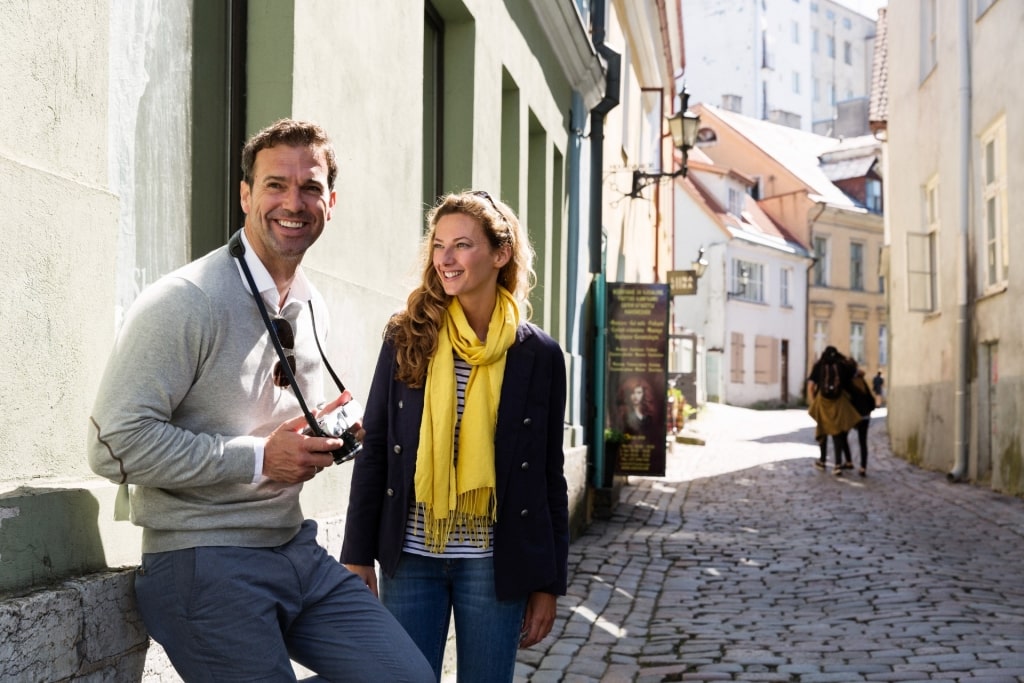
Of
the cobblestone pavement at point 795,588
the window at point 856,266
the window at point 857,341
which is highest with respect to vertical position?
the window at point 856,266

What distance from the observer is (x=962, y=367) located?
15.7m

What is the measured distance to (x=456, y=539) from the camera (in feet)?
10.3

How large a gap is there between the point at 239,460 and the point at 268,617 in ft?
1.12

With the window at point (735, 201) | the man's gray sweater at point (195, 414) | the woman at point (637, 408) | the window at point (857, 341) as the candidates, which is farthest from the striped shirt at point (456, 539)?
the window at point (857, 341)

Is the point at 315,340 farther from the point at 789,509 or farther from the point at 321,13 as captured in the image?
the point at 789,509

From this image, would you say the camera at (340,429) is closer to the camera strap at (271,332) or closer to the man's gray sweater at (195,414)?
the camera strap at (271,332)

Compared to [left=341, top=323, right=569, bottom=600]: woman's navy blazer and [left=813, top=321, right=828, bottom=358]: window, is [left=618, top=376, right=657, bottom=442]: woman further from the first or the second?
[left=813, top=321, right=828, bottom=358]: window

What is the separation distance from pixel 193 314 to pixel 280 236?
0.34 m

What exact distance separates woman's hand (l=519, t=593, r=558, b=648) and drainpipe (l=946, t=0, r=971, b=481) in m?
13.4

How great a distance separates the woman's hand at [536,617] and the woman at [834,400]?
43.9 ft

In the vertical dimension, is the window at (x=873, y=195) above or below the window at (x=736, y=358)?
above

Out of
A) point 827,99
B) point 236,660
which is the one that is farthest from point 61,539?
point 827,99

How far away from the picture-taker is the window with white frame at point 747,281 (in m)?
41.3

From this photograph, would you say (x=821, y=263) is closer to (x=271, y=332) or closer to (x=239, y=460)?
(x=271, y=332)
